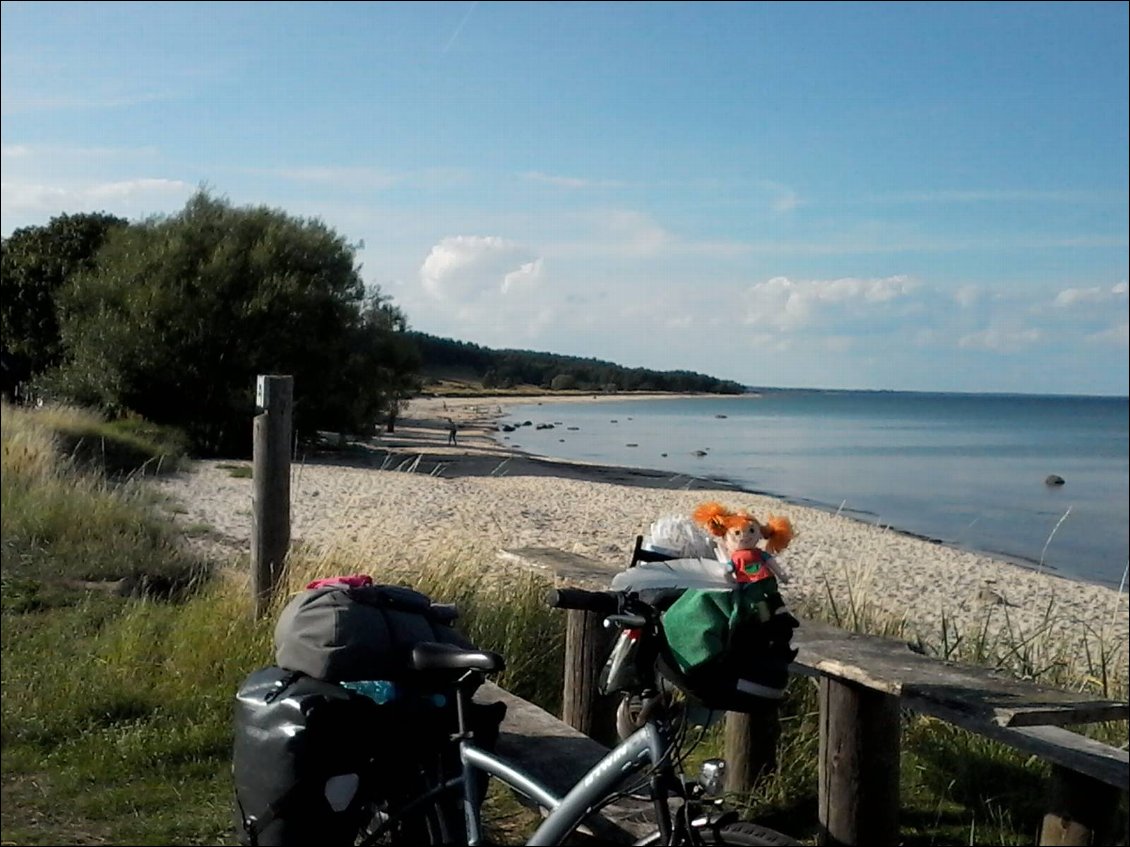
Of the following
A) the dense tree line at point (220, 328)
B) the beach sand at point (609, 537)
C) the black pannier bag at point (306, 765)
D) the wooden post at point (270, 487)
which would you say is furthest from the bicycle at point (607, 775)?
the dense tree line at point (220, 328)

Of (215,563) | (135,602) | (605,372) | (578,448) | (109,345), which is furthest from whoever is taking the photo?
Answer: (605,372)

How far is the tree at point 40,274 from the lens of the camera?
107 feet

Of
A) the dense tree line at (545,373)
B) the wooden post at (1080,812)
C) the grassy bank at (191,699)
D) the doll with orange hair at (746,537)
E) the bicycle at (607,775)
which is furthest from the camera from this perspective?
the dense tree line at (545,373)

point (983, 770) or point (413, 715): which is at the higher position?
point (413, 715)

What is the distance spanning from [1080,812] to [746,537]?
1.49 meters

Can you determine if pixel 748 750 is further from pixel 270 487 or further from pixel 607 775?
pixel 270 487

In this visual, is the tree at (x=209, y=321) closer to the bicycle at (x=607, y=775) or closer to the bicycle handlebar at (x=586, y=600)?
the bicycle at (x=607, y=775)

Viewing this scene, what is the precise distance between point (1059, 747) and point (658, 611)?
1.62m

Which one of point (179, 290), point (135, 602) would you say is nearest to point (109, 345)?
point (179, 290)

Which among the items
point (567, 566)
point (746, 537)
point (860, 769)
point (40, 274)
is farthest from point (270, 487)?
point (40, 274)

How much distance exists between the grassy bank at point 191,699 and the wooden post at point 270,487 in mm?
168

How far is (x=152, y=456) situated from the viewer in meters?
21.2

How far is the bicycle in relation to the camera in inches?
103

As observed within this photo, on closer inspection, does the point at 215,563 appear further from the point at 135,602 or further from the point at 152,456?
the point at 152,456
